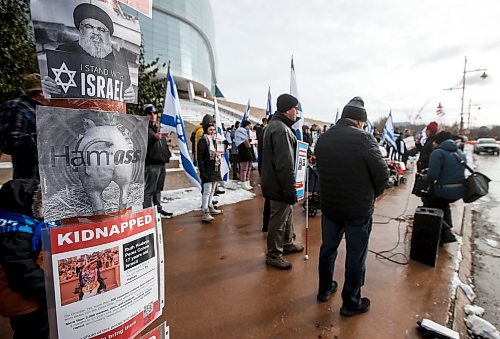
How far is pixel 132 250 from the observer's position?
1250 millimetres

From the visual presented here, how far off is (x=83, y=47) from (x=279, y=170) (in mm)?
2431

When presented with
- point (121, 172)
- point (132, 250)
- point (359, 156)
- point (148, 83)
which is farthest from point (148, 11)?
point (148, 83)

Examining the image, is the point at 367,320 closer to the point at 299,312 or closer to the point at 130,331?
the point at 299,312

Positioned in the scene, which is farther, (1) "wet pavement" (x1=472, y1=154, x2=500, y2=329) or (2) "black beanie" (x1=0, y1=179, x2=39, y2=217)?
(1) "wet pavement" (x1=472, y1=154, x2=500, y2=329)

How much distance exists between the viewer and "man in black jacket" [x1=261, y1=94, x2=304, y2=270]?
3.22 meters

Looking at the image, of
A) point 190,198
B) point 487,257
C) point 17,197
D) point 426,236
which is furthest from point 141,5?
point 190,198

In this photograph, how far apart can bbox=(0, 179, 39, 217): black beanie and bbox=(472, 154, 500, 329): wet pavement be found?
4.11 metres

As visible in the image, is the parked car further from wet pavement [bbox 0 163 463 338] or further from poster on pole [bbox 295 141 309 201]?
poster on pole [bbox 295 141 309 201]

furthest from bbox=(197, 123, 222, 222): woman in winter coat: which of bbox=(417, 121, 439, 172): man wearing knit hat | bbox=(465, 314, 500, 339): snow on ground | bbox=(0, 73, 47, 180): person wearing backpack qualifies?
bbox=(417, 121, 439, 172): man wearing knit hat

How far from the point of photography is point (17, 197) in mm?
1490

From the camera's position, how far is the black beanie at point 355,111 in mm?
2627

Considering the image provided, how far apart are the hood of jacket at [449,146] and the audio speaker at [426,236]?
97 centimetres

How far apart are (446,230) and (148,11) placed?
5069mm

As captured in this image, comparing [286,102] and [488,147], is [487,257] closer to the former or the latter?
[286,102]
